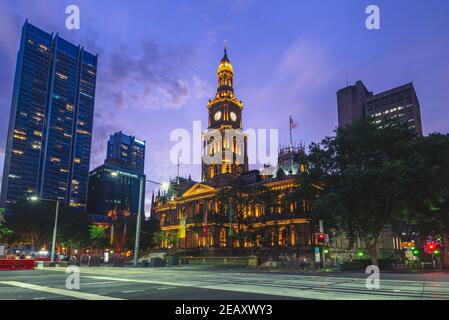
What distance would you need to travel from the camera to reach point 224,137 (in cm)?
11869

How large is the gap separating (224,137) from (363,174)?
84.5 meters

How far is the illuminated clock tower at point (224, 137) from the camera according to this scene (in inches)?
4579

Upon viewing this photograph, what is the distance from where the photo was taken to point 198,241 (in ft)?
305

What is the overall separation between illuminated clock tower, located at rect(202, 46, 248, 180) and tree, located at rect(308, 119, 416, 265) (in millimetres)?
70359

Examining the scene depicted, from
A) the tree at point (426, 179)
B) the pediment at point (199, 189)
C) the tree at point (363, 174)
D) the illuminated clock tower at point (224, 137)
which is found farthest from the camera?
the illuminated clock tower at point (224, 137)

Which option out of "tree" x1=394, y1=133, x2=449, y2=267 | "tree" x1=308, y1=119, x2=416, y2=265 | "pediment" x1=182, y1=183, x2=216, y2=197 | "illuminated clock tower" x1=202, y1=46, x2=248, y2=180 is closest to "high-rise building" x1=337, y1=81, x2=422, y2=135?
"illuminated clock tower" x1=202, y1=46, x2=248, y2=180

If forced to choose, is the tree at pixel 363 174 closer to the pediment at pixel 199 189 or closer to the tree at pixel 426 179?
the tree at pixel 426 179

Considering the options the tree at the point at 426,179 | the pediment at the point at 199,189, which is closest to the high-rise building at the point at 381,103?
the pediment at the point at 199,189

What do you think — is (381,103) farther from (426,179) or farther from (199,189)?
(426,179)

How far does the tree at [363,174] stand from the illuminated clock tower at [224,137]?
7036cm

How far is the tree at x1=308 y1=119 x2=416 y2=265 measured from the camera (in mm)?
35938

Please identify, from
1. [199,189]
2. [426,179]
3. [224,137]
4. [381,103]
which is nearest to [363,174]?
[426,179]

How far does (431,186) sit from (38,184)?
664 feet
